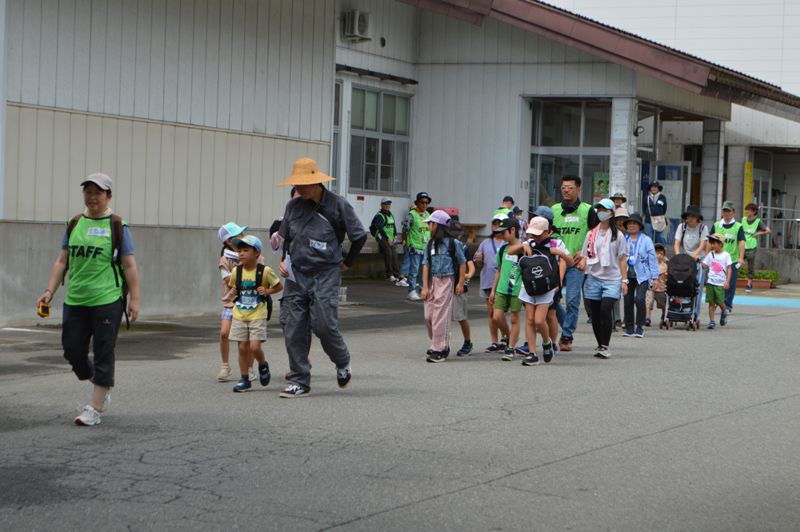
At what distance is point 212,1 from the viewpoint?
18297mm

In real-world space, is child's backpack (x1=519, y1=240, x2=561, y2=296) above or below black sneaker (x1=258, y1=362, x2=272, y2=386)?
above

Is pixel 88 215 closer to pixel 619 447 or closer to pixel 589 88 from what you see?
pixel 619 447

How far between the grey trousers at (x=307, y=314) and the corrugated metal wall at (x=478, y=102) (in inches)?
724

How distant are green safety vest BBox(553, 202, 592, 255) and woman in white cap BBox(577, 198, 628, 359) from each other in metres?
0.09

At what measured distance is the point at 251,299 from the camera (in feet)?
34.8

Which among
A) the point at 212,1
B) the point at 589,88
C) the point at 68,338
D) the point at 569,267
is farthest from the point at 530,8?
the point at 68,338

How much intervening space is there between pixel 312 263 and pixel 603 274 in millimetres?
4752

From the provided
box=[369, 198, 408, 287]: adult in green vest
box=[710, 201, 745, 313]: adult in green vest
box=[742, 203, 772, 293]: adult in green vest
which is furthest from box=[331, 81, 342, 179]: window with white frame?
box=[710, 201, 745, 313]: adult in green vest

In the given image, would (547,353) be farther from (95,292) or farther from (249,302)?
(95,292)

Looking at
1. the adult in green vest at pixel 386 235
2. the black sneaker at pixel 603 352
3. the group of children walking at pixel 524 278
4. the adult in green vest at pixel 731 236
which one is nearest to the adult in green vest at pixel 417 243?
the adult in green vest at pixel 386 235

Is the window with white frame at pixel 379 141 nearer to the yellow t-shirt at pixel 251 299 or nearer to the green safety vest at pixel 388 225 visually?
the green safety vest at pixel 388 225

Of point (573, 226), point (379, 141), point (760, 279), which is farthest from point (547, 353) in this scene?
point (760, 279)

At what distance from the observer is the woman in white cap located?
13.7 metres

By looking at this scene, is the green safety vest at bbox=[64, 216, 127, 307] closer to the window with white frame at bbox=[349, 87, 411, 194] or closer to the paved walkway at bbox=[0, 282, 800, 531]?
the paved walkway at bbox=[0, 282, 800, 531]
